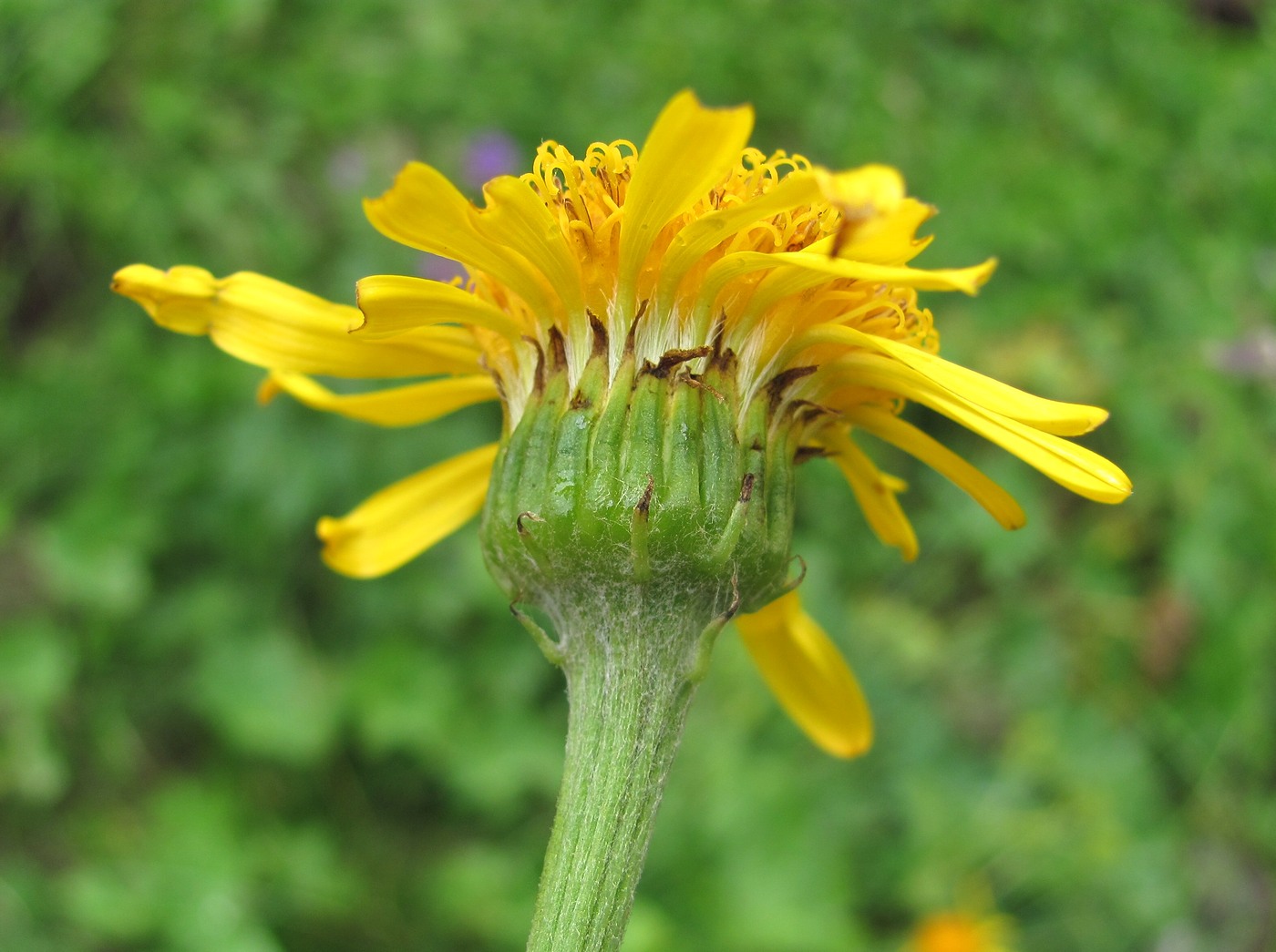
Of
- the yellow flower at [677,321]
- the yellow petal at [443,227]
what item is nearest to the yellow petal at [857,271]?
the yellow flower at [677,321]

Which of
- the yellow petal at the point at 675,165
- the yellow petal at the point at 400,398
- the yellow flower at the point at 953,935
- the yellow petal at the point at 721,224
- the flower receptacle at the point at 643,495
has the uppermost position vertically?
the yellow petal at the point at 675,165

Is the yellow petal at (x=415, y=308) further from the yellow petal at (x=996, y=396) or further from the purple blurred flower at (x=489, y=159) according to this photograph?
the purple blurred flower at (x=489, y=159)

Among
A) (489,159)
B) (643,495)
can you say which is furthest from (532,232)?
(489,159)

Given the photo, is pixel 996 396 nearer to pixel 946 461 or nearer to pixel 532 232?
pixel 946 461

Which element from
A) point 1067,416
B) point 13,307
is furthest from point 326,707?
point 1067,416

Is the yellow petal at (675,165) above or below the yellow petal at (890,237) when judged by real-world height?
above

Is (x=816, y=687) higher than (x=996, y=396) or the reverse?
the reverse
